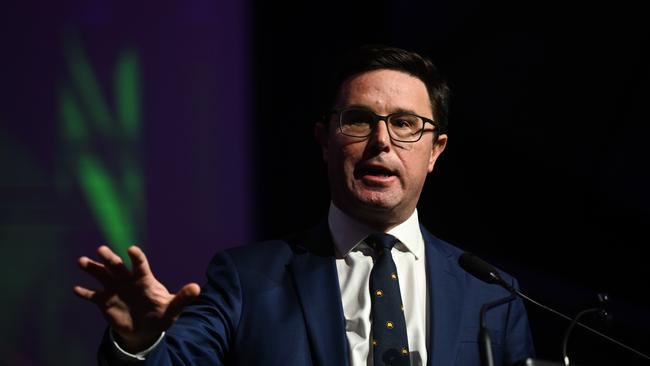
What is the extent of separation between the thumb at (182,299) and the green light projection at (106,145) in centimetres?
98

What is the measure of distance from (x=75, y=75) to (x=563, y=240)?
1.78 metres

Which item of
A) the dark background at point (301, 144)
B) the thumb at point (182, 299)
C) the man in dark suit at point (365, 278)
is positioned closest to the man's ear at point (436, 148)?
the man in dark suit at point (365, 278)

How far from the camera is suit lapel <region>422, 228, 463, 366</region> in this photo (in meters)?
1.89

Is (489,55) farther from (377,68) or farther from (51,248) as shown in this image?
(51,248)

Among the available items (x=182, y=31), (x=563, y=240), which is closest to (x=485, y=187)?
(x=563, y=240)

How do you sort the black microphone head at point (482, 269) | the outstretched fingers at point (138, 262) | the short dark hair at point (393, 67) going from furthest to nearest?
the short dark hair at point (393, 67) < the black microphone head at point (482, 269) < the outstretched fingers at point (138, 262)

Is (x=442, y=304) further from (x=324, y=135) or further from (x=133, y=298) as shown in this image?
(x=133, y=298)

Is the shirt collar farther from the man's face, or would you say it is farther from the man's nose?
the man's nose

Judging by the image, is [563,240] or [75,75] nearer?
[75,75]

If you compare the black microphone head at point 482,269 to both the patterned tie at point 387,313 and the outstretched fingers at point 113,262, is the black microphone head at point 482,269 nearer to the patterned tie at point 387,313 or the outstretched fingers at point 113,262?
the patterned tie at point 387,313

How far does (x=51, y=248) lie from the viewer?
2.34m

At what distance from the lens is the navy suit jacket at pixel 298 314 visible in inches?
73.9

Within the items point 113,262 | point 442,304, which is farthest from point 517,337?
point 113,262

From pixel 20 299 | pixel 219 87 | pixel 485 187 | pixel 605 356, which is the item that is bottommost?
pixel 605 356
